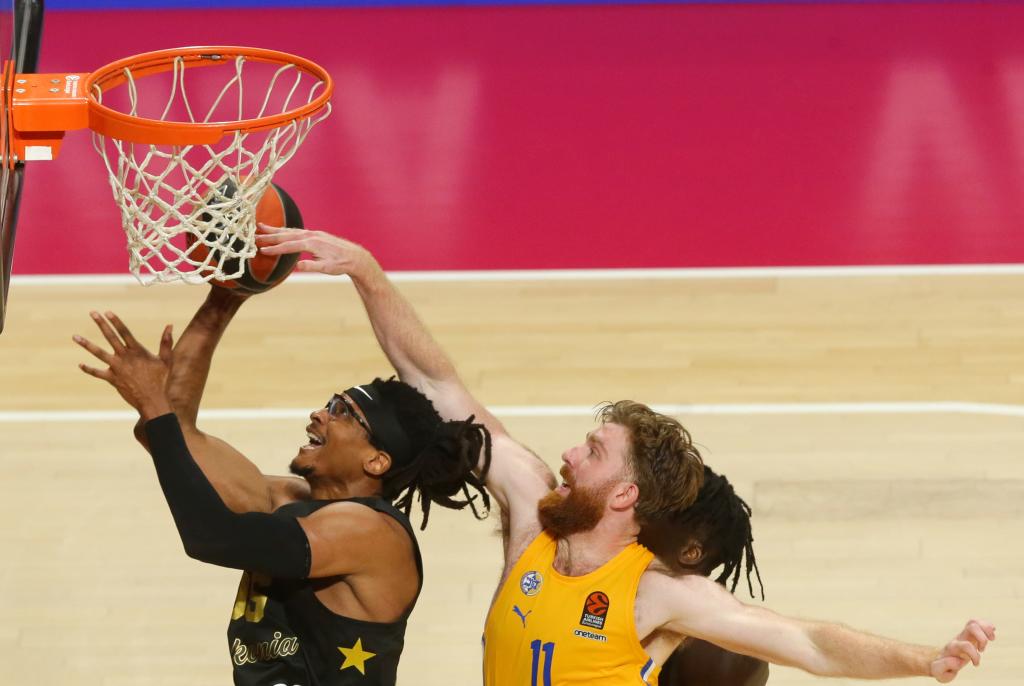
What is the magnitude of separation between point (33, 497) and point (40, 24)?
1964 mm

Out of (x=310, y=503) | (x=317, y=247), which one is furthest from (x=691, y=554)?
(x=317, y=247)

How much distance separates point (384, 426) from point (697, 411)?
2920 mm

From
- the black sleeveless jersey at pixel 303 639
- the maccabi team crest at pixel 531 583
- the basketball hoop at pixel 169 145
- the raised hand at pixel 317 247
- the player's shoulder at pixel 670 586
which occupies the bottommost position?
the black sleeveless jersey at pixel 303 639

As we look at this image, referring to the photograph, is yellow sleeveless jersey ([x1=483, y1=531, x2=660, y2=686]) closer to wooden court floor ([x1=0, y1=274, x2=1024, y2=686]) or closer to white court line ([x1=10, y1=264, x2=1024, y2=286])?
wooden court floor ([x1=0, y1=274, x2=1024, y2=686])

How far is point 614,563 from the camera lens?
3.89m

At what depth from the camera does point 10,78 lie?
412cm

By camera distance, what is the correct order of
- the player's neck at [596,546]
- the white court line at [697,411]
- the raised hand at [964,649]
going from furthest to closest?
1. the white court line at [697,411]
2. the player's neck at [596,546]
3. the raised hand at [964,649]

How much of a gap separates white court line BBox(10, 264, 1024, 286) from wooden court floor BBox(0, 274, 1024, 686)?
59 mm

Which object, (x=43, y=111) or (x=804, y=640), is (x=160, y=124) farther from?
(x=804, y=640)

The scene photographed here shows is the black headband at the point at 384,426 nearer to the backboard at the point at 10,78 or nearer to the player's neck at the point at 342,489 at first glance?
the player's neck at the point at 342,489

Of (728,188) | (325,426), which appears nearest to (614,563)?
(325,426)

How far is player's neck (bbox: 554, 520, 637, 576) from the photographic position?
3.91 meters

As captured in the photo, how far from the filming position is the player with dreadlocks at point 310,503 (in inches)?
140

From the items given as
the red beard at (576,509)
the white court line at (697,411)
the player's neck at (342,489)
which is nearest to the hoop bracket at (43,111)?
the player's neck at (342,489)
